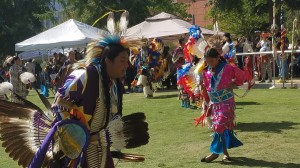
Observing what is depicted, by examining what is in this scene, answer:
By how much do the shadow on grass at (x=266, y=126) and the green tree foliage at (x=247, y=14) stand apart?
1416 cm

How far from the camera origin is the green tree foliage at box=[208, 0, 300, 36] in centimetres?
2305

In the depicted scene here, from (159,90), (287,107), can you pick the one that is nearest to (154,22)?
(159,90)

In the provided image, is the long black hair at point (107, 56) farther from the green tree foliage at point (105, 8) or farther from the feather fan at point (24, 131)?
the green tree foliage at point (105, 8)

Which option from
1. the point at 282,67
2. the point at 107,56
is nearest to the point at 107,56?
the point at 107,56

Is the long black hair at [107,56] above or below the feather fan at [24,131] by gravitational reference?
above

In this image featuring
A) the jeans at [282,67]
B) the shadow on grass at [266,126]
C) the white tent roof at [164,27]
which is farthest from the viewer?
the white tent roof at [164,27]

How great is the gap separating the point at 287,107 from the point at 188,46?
2.86 metres

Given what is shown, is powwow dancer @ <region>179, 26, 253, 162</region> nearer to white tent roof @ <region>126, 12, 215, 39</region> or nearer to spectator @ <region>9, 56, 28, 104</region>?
spectator @ <region>9, 56, 28, 104</region>

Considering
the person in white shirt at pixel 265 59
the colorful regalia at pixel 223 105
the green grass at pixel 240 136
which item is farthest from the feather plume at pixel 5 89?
the person in white shirt at pixel 265 59

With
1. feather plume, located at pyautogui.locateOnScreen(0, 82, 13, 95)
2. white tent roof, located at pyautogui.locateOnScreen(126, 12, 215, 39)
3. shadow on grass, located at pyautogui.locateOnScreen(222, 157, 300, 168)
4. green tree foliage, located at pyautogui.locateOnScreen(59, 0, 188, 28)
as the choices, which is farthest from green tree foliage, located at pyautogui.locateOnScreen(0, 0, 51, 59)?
feather plume, located at pyautogui.locateOnScreen(0, 82, 13, 95)

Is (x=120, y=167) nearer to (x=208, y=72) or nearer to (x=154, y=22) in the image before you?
(x=208, y=72)

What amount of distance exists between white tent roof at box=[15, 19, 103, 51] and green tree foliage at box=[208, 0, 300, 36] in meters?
6.76

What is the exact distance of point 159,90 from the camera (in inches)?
698

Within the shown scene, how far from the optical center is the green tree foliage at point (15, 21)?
3897 centimetres
